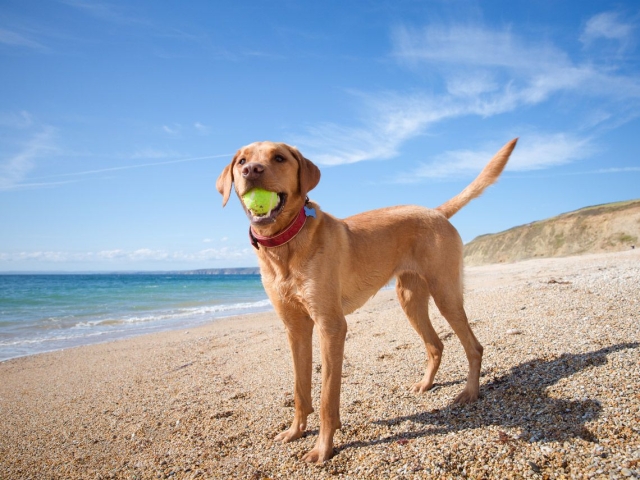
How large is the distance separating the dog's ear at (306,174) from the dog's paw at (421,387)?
7.60 feet

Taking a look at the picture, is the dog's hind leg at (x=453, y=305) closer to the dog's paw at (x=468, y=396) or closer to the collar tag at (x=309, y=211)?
the dog's paw at (x=468, y=396)

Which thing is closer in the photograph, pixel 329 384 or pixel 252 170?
pixel 252 170

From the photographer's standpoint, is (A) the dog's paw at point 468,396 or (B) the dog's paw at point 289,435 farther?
(A) the dog's paw at point 468,396

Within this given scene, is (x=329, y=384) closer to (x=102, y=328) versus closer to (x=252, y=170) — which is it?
(x=252, y=170)

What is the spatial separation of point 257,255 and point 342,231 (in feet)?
2.59

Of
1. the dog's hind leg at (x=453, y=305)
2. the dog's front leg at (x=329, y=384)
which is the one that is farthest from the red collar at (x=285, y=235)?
the dog's hind leg at (x=453, y=305)

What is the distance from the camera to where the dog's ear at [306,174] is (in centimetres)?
321

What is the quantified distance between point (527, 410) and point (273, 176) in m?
2.67

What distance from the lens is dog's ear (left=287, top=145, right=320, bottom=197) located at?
10.5 feet

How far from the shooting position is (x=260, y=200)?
9.36 feet

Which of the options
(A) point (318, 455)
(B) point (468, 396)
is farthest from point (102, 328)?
(B) point (468, 396)

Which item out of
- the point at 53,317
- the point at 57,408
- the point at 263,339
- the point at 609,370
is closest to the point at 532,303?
the point at 609,370

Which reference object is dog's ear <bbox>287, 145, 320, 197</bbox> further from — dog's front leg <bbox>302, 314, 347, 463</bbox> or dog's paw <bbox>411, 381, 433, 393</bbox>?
dog's paw <bbox>411, 381, 433, 393</bbox>

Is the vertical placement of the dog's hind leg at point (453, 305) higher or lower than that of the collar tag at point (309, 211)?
lower
